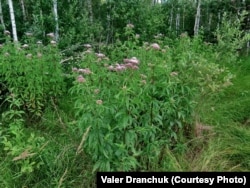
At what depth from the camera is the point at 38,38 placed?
6246 mm

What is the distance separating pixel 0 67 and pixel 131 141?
2255 millimetres

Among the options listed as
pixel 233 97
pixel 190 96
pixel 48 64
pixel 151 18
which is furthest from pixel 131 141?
pixel 151 18

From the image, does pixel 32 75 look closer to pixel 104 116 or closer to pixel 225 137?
pixel 104 116

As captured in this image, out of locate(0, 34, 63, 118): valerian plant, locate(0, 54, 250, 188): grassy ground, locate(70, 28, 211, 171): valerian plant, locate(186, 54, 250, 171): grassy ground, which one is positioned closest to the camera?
locate(70, 28, 211, 171): valerian plant

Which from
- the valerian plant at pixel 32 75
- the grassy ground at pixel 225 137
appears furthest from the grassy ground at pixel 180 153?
the valerian plant at pixel 32 75

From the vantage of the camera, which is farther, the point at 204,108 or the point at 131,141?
the point at 204,108

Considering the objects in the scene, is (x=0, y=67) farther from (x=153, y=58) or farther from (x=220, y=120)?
(x=220, y=120)
